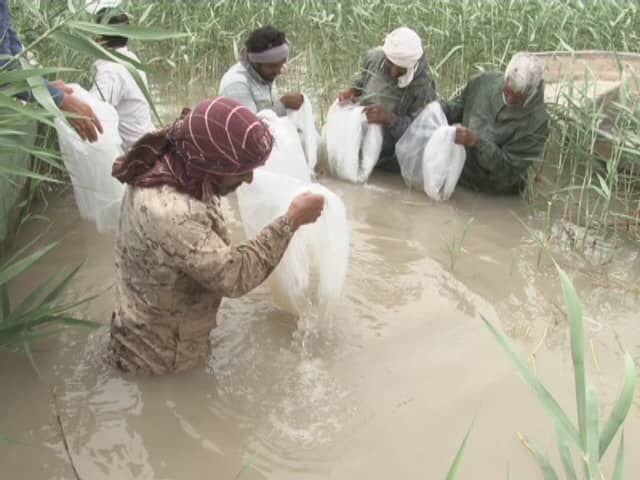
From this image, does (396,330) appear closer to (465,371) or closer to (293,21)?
(465,371)

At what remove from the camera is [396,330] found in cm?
263

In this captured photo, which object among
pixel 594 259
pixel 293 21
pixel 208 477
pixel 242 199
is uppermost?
pixel 293 21

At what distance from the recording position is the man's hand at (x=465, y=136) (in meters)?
3.62

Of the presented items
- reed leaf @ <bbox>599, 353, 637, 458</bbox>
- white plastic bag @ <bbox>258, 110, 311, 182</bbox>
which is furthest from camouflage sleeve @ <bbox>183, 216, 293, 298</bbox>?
reed leaf @ <bbox>599, 353, 637, 458</bbox>

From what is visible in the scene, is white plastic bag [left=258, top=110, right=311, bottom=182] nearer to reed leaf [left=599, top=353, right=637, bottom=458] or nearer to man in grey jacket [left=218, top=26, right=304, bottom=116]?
man in grey jacket [left=218, top=26, right=304, bottom=116]

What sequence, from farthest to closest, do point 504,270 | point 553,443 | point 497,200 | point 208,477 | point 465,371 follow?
point 497,200, point 504,270, point 465,371, point 553,443, point 208,477

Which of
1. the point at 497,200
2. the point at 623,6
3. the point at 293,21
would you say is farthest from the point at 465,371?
the point at 623,6

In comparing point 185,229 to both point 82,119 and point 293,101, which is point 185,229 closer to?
point 82,119

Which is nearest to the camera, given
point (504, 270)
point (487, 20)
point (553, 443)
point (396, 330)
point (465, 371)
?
point (553, 443)

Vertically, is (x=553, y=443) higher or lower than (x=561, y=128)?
lower

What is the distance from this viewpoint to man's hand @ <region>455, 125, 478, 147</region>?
362 centimetres

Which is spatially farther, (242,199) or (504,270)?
(504,270)

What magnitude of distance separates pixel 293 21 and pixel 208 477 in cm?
452

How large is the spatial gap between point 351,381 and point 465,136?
1.78 m
